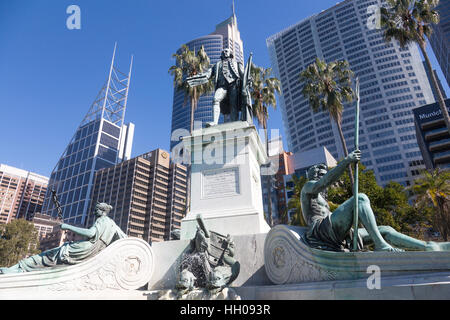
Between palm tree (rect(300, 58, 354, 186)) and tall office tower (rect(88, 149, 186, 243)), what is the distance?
101 meters

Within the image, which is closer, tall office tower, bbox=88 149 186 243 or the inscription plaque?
the inscription plaque

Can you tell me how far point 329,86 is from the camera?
24.0 meters

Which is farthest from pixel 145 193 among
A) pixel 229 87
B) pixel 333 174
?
pixel 333 174

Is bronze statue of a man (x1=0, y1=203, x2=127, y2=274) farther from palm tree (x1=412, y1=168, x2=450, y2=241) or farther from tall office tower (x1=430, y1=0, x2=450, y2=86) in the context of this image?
tall office tower (x1=430, y1=0, x2=450, y2=86)

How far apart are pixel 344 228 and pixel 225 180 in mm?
3214

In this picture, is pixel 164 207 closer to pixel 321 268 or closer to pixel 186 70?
pixel 186 70

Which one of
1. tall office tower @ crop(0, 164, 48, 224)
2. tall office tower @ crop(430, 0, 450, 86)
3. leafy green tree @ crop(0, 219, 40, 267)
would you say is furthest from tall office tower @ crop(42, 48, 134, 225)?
tall office tower @ crop(430, 0, 450, 86)

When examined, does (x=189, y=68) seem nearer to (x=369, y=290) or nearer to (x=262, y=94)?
(x=262, y=94)

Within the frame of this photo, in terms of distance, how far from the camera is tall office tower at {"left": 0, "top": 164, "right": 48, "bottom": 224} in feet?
463

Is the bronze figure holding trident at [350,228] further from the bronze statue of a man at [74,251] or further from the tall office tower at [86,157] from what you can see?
the tall office tower at [86,157]

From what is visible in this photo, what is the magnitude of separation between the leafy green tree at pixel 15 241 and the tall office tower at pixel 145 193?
76.5 m

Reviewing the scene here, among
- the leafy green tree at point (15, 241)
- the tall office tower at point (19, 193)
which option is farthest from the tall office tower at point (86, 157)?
the leafy green tree at point (15, 241)
